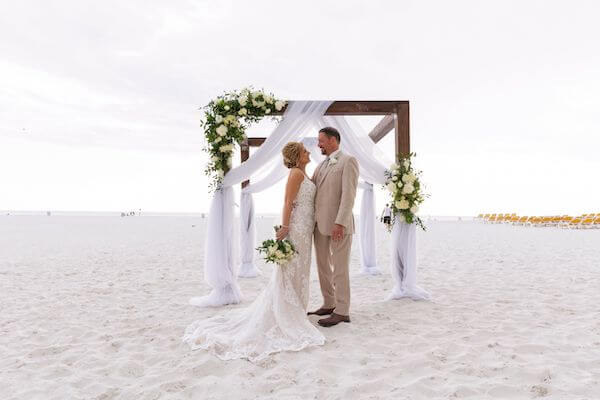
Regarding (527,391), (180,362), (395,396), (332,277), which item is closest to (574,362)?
(527,391)

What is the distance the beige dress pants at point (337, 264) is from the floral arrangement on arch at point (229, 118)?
2.12 meters

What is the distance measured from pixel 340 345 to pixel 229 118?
354cm

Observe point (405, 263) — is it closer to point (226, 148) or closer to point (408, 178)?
point (408, 178)

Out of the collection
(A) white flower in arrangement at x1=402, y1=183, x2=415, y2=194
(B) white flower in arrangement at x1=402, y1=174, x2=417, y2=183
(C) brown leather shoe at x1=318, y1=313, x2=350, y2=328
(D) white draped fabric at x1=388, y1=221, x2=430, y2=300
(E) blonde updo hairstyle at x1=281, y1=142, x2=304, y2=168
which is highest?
(E) blonde updo hairstyle at x1=281, y1=142, x2=304, y2=168

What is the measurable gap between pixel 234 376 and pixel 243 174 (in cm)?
335

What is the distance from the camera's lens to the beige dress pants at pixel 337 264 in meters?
4.49

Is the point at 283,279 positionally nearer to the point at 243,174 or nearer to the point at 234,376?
the point at 234,376

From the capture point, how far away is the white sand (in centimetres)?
297

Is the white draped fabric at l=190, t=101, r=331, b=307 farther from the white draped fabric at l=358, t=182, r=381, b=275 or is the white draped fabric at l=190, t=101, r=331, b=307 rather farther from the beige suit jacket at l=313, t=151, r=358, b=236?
the white draped fabric at l=358, t=182, r=381, b=275

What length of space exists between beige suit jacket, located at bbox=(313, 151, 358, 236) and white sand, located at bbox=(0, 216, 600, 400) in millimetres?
1186

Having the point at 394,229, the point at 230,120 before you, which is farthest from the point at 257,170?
the point at 394,229

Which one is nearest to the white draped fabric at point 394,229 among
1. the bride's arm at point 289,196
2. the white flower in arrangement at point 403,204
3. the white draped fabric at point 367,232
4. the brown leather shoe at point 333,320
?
the white flower in arrangement at point 403,204

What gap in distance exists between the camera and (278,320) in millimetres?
4035

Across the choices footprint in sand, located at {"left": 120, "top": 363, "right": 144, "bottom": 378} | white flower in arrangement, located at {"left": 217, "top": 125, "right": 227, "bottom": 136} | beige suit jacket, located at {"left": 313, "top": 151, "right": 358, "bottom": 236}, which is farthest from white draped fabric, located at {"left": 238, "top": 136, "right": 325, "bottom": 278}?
footprint in sand, located at {"left": 120, "top": 363, "right": 144, "bottom": 378}
